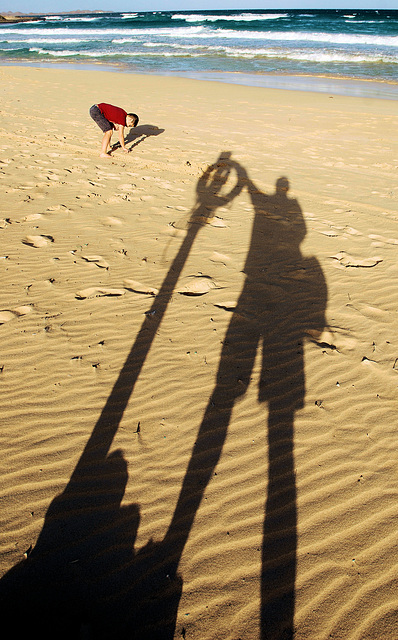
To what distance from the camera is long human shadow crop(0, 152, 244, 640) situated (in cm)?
171

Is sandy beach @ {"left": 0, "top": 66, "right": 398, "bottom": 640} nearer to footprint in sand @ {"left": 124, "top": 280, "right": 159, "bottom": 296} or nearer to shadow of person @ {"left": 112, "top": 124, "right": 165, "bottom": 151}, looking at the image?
footprint in sand @ {"left": 124, "top": 280, "right": 159, "bottom": 296}

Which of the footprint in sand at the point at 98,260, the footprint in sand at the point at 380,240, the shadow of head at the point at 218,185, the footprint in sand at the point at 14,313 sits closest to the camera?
the footprint in sand at the point at 14,313

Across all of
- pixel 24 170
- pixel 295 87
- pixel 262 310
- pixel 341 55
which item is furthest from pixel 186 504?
pixel 341 55

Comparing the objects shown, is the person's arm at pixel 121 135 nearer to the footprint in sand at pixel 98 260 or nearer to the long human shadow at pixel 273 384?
the long human shadow at pixel 273 384

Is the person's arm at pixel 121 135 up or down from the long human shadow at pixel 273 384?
up

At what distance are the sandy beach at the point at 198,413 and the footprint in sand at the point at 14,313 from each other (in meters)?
0.02

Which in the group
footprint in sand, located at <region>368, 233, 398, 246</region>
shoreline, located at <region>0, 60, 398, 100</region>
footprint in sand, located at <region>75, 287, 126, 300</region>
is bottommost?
footprint in sand, located at <region>75, 287, 126, 300</region>

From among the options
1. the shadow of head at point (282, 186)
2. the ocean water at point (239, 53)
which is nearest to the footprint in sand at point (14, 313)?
the shadow of head at point (282, 186)

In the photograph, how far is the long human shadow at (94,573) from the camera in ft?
5.62

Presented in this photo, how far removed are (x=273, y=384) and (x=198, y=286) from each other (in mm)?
1469

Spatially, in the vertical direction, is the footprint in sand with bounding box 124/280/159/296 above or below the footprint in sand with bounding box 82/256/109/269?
below

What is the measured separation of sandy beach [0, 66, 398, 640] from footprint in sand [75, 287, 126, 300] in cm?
2

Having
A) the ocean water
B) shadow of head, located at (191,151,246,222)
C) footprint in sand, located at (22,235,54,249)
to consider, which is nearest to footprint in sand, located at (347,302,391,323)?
shadow of head, located at (191,151,246,222)

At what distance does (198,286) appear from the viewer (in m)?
3.98
